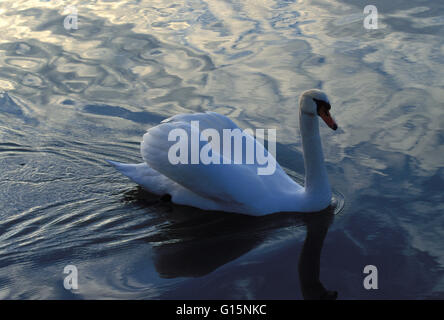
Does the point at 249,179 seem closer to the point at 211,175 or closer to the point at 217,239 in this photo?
the point at 211,175

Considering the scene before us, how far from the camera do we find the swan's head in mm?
6914

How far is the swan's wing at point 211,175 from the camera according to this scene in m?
7.00

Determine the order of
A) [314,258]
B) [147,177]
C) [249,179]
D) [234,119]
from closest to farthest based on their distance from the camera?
1. [314,258]
2. [249,179]
3. [147,177]
4. [234,119]

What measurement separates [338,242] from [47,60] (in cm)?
781

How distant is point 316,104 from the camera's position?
6973mm

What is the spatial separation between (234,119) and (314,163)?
2.62 metres

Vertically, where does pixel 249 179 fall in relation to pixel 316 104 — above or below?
below

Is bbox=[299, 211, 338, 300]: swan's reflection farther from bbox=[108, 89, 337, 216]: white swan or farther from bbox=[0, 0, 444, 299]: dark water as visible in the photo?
bbox=[108, 89, 337, 216]: white swan

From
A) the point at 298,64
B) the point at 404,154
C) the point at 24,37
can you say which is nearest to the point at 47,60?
the point at 24,37

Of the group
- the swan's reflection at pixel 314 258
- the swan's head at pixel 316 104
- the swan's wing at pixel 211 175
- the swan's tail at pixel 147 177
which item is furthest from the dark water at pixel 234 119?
the swan's head at pixel 316 104

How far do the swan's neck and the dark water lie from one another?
26cm

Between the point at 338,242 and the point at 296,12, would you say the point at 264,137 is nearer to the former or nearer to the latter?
the point at 338,242

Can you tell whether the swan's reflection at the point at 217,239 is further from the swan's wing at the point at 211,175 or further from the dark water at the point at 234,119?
the swan's wing at the point at 211,175

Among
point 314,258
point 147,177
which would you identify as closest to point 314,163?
point 314,258
